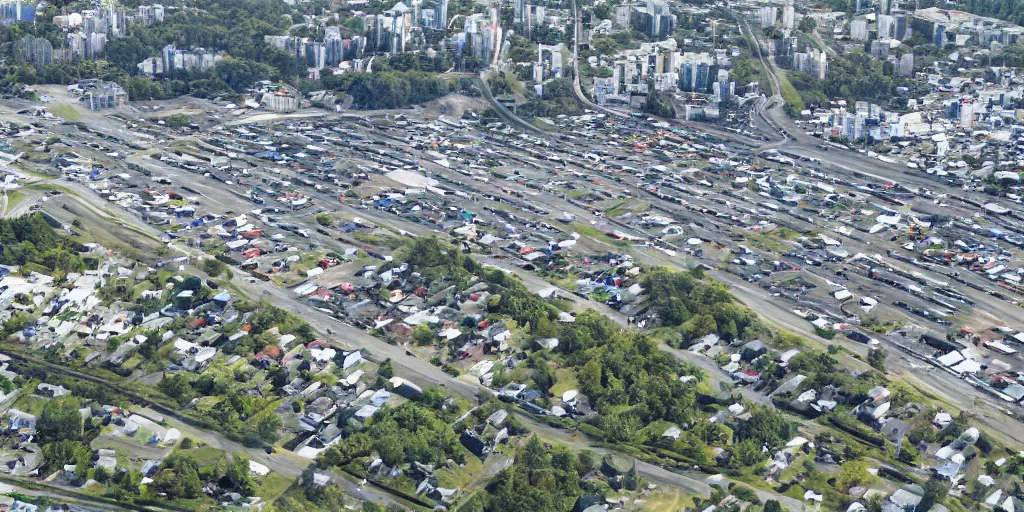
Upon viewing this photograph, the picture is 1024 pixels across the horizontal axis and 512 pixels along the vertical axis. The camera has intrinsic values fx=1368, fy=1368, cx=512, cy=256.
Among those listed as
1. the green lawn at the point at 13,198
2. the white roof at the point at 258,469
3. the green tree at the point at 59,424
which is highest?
the green lawn at the point at 13,198

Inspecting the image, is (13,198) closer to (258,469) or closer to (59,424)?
(59,424)

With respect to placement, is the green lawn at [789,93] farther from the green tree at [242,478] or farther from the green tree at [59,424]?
the green tree at [59,424]

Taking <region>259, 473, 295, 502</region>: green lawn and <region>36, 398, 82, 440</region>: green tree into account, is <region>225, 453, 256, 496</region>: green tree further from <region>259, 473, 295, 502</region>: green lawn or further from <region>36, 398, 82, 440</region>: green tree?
<region>36, 398, 82, 440</region>: green tree

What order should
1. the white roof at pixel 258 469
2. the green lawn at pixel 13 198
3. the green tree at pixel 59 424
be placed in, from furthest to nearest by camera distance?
the green lawn at pixel 13 198 → the green tree at pixel 59 424 → the white roof at pixel 258 469

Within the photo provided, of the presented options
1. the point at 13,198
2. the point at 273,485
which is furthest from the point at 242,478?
the point at 13,198

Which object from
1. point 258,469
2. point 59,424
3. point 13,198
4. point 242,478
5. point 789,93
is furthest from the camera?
point 789,93

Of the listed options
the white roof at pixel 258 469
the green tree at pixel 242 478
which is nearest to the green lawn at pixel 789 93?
the white roof at pixel 258 469

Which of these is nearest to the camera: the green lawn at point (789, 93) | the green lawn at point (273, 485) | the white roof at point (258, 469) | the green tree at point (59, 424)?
the green lawn at point (273, 485)

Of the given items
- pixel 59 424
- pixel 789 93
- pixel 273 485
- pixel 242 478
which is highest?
pixel 789 93

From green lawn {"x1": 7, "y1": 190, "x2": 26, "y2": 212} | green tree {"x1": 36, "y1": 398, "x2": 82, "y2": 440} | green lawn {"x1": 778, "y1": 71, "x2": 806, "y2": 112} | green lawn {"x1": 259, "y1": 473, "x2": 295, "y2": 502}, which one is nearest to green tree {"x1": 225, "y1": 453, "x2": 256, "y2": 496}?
green lawn {"x1": 259, "y1": 473, "x2": 295, "y2": 502}

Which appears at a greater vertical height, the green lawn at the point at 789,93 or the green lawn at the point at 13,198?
the green lawn at the point at 789,93

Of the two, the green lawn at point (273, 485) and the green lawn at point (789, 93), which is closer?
the green lawn at point (273, 485)

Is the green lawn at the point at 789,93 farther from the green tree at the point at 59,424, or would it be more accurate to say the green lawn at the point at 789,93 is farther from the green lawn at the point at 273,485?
the green tree at the point at 59,424
